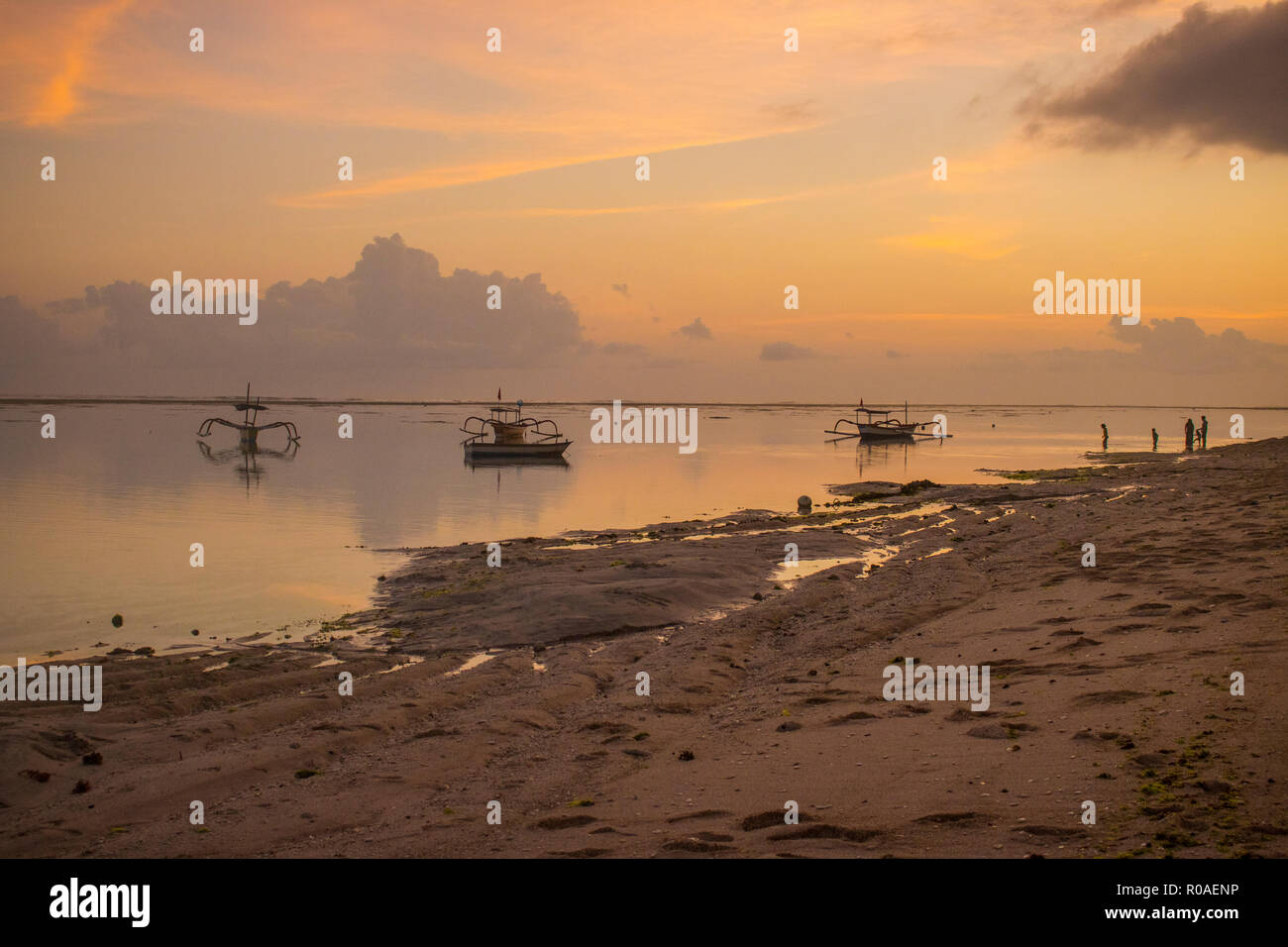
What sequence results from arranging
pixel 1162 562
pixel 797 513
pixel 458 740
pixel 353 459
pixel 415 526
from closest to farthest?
pixel 458 740 < pixel 1162 562 < pixel 415 526 < pixel 797 513 < pixel 353 459

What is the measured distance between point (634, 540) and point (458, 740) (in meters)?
19.4

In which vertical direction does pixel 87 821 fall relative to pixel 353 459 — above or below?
below

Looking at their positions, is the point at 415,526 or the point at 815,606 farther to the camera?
the point at 415,526

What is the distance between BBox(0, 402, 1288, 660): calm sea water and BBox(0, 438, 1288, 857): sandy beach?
3845 mm

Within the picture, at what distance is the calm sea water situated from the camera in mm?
20281

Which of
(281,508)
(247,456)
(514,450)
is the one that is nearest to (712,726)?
(281,508)

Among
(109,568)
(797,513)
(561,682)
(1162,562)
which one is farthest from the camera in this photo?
(797,513)

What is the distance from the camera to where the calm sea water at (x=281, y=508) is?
20.3 metres

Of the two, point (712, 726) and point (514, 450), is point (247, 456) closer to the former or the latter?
point (514, 450)

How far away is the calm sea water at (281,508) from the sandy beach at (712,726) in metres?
3.85

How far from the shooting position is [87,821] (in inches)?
330

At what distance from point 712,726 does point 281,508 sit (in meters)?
34.3
